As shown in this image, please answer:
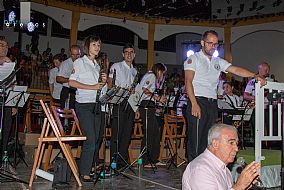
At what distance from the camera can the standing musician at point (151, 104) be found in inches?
218

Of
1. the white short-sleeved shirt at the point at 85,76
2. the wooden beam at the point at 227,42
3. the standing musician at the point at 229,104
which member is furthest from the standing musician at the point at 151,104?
the wooden beam at the point at 227,42

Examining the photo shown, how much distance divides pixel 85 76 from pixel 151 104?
4.77 ft

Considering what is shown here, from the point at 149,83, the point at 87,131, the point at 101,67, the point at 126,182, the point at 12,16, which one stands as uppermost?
the point at 12,16

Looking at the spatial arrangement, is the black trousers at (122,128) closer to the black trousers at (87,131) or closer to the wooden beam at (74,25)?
the black trousers at (87,131)

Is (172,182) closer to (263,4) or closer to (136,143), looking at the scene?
(136,143)

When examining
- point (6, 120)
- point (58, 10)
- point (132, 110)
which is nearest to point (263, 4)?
point (58, 10)

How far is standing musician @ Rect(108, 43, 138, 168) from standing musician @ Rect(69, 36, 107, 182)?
660 mm

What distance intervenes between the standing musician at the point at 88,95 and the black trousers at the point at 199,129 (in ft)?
3.33

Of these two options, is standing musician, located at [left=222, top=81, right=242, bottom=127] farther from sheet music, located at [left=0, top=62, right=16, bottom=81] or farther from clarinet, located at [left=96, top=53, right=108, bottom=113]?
sheet music, located at [left=0, top=62, right=16, bottom=81]

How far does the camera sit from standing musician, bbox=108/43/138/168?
5.25 metres

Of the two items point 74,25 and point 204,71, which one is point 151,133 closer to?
point 204,71

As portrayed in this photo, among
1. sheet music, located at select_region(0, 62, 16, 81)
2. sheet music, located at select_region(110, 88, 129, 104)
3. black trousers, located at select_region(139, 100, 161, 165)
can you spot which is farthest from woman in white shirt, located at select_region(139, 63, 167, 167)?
sheet music, located at select_region(0, 62, 16, 81)

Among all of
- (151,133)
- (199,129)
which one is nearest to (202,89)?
(199,129)

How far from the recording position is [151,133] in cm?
577
